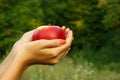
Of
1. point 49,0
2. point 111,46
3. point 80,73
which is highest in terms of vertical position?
point 80,73

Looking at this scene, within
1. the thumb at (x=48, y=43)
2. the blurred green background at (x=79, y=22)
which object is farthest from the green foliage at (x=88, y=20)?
the thumb at (x=48, y=43)

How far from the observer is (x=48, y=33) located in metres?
2.50

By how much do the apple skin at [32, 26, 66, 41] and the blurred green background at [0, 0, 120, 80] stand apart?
737 inches

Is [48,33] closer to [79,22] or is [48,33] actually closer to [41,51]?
[41,51]

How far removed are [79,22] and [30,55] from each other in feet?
80.5

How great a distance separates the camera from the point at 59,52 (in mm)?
2197

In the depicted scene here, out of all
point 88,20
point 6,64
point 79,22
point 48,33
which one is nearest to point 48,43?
point 6,64

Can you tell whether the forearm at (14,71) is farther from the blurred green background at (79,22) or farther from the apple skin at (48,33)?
the blurred green background at (79,22)

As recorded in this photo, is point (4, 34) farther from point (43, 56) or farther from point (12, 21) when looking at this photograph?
point (43, 56)

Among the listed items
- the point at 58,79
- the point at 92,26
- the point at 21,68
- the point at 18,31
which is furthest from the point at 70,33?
the point at 92,26

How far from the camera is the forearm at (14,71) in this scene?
6.72ft

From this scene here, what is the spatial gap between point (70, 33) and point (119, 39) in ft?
76.9

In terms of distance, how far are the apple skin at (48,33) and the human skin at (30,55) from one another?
6.3 inches

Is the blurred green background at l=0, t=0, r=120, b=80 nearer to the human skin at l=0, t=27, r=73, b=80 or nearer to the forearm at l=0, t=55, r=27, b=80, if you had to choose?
the human skin at l=0, t=27, r=73, b=80
